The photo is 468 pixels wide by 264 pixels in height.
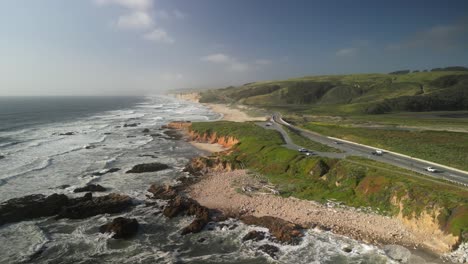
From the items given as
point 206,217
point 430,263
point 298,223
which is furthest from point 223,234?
point 430,263

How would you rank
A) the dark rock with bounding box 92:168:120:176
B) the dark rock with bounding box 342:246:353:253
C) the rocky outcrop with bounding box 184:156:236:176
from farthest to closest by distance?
the rocky outcrop with bounding box 184:156:236:176 < the dark rock with bounding box 92:168:120:176 < the dark rock with bounding box 342:246:353:253

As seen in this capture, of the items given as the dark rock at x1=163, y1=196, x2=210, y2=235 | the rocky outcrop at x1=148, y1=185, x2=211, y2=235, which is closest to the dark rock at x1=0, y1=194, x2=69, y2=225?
the rocky outcrop at x1=148, y1=185, x2=211, y2=235

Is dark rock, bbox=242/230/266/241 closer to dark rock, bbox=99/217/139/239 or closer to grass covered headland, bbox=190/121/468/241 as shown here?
grass covered headland, bbox=190/121/468/241

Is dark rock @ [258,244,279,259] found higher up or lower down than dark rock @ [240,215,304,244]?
lower down

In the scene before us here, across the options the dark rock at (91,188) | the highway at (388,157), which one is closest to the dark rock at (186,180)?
the dark rock at (91,188)

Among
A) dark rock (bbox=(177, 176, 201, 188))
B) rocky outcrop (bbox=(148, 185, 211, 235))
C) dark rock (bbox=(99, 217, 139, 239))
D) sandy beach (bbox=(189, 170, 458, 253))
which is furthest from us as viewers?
dark rock (bbox=(177, 176, 201, 188))

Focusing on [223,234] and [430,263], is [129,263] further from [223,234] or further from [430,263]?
[430,263]

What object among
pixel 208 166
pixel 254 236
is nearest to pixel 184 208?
pixel 254 236

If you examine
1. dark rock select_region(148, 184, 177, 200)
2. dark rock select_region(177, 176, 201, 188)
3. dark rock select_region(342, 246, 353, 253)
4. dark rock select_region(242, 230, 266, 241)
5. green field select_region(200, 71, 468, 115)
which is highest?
green field select_region(200, 71, 468, 115)

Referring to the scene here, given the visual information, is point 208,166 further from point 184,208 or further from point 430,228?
point 430,228
